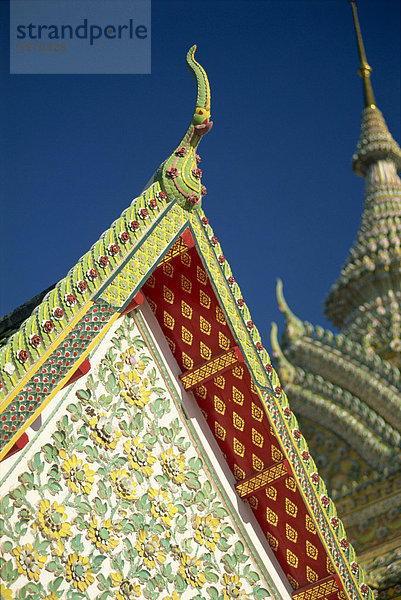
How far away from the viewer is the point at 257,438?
199 inches

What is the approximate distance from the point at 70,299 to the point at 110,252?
339 millimetres

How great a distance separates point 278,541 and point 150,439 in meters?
0.92

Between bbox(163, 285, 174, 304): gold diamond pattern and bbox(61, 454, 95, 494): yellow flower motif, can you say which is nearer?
Result: bbox(61, 454, 95, 494): yellow flower motif

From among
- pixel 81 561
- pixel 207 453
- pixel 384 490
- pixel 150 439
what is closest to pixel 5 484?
pixel 81 561

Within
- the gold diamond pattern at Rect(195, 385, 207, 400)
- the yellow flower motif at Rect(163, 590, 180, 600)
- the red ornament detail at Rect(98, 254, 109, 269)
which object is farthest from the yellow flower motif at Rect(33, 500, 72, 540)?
the gold diamond pattern at Rect(195, 385, 207, 400)

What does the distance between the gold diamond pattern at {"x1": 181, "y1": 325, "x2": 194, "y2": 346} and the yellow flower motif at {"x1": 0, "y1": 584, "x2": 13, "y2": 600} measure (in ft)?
5.40

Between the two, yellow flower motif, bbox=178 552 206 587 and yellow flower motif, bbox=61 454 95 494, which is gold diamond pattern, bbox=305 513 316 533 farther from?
yellow flower motif, bbox=61 454 95 494

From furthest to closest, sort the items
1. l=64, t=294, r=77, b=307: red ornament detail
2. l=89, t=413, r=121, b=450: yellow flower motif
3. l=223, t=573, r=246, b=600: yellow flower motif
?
l=223, t=573, r=246, b=600: yellow flower motif
l=89, t=413, r=121, b=450: yellow flower motif
l=64, t=294, r=77, b=307: red ornament detail

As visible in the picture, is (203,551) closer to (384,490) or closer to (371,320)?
(384,490)

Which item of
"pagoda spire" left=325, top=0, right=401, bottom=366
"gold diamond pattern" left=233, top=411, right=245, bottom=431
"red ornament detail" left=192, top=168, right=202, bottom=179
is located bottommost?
"gold diamond pattern" left=233, top=411, right=245, bottom=431

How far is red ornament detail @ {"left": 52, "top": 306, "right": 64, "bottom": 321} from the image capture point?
4.00 metres

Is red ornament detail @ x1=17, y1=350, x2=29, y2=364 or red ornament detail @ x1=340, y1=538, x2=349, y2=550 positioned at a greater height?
red ornament detail @ x1=17, y1=350, x2=29, y2=364

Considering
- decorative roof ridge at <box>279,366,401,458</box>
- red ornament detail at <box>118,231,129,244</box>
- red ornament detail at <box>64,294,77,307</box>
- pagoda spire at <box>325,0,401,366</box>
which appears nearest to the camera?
red ornament detail at <box>64,294,77,307</box>

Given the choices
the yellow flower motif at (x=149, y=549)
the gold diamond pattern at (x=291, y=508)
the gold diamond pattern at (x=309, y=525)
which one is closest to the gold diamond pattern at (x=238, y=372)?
the gold diamond pattern at (x=291, y=508)
